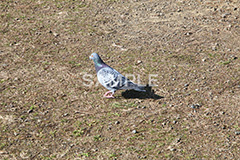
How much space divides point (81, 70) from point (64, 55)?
2.64 feet

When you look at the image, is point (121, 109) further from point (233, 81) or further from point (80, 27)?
point (80, 27)

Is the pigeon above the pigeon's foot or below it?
above

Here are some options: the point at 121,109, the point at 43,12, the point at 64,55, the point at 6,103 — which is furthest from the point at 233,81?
the point at 43,12

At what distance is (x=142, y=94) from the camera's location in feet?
23.3

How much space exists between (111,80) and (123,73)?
978mm

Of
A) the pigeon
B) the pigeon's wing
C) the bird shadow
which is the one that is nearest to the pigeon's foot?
the pigeon

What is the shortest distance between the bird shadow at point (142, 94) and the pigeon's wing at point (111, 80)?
374mm

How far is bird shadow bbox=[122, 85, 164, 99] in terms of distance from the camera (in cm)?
A: 700

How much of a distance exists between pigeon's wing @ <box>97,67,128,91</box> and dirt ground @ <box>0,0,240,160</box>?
31cm

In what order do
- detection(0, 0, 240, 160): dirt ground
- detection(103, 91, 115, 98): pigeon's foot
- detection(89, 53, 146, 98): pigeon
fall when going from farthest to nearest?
1. detection(103, 91, 115, 98): pigeon's foot
2. detection(89, 53, 146, 98): pigeon
3. detection(0, 0, 240, 160): dirt ground

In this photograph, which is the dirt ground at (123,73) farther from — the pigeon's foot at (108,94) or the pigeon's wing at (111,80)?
the pigeon's wing at (111,80)

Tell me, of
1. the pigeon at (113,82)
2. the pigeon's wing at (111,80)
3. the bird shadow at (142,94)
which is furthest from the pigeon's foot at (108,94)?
the bird shadow at (142,94)

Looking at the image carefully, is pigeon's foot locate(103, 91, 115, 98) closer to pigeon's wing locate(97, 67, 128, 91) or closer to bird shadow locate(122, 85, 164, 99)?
pigeon's wing locate(97, 67, 128, 91)

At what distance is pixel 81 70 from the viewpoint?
26.0 ft
